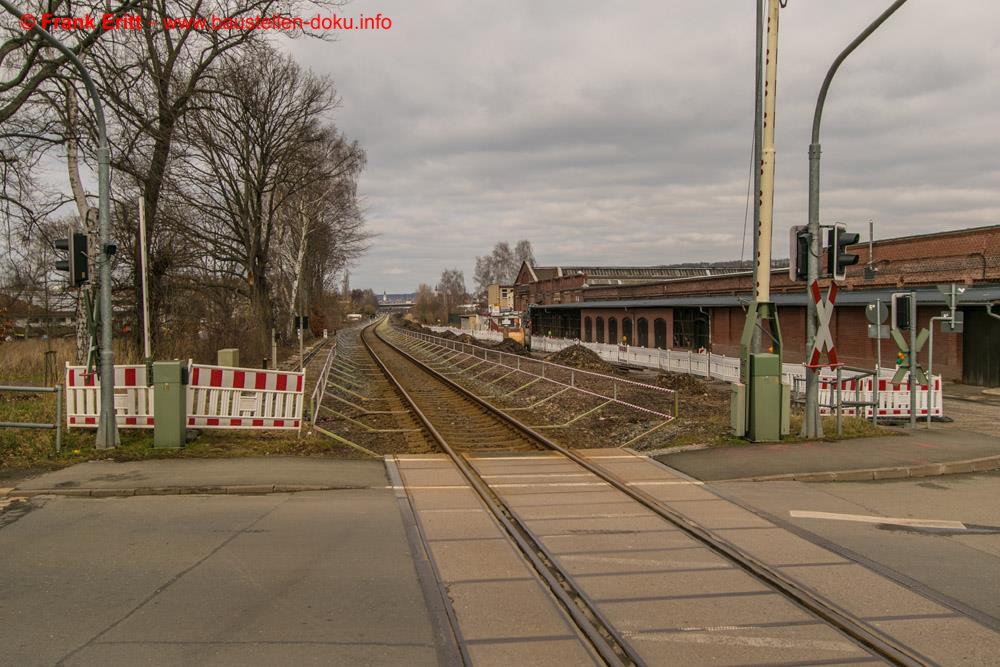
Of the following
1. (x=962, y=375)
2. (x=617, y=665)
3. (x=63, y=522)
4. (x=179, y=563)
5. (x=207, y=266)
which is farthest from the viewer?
(x=207, y=266)

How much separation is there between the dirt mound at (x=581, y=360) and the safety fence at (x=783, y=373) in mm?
2124

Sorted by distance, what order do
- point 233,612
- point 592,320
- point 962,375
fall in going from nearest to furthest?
point 233,612 < point 962,375 < point 592,320

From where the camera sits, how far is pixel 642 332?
1919 inches

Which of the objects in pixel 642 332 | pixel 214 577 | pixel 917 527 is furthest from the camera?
pixel 642 332

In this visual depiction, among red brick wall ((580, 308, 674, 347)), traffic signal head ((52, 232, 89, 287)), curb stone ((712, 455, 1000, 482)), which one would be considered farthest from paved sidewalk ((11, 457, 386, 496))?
red brick wall ((580, 308, 674, 347))

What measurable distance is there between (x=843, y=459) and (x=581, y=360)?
2229 centimetres

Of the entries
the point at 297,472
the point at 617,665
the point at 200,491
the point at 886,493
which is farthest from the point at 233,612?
the point at 886,493

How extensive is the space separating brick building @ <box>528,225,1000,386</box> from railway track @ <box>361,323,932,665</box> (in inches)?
292

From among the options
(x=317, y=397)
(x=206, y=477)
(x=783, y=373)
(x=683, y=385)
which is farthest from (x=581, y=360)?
(x=206, y=477)

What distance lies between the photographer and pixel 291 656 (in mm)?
4363

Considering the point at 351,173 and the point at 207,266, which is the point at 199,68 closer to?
the point at 207,266

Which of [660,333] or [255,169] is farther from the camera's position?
[660,333]

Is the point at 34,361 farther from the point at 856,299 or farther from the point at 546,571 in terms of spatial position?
the point at 856,299

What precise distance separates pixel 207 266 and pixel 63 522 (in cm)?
2840
